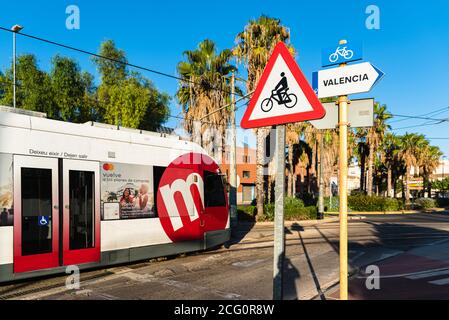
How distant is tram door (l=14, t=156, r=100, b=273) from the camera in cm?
677

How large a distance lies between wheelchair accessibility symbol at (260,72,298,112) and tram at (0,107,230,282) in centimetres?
547

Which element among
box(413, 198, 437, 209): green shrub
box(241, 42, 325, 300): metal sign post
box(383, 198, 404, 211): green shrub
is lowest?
box(413, 198, 437, 209): green shrub

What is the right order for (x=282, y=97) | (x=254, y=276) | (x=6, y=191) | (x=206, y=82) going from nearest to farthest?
(x=282, y=97), (x=6, y=191), (x=254, y=276), (x=206, y=82)

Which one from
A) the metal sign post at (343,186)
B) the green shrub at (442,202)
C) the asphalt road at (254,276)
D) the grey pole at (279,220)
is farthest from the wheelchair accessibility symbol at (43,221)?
the green shrub at (442,202)

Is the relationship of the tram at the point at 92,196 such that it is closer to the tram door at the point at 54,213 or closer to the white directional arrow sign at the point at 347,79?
the tram door at the point at 54,213

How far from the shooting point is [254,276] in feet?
26.7

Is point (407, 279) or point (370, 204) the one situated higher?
point (407, 279)

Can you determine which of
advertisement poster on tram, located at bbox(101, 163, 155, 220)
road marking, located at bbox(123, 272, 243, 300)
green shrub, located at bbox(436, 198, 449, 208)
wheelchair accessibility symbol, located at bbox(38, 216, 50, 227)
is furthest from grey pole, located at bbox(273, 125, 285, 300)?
green shrub, located at bbox(436, 198, 449, 208)

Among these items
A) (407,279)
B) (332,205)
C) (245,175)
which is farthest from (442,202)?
(407,279)

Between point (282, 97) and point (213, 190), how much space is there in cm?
806

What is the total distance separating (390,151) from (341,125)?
47.1m

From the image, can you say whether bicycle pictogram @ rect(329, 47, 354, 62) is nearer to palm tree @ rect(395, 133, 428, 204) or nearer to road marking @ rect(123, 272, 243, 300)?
road marking @ rect(123, 272, 243, 300)

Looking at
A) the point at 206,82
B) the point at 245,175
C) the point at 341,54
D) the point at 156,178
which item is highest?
the point at 206,82

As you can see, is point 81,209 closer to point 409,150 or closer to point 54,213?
point 54,213
